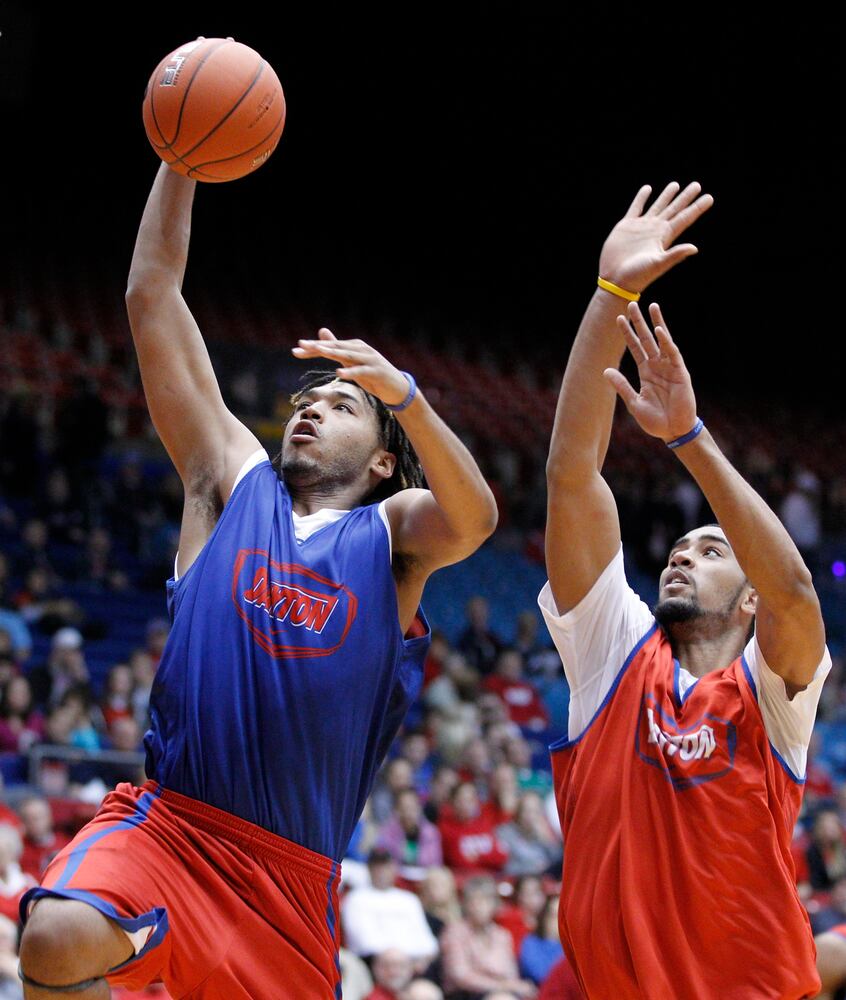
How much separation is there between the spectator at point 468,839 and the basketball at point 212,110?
7345 mm

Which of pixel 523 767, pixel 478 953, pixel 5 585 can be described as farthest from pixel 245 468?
pixel 5 585

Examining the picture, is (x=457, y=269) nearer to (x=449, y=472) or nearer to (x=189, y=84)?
(x=189, y=84)

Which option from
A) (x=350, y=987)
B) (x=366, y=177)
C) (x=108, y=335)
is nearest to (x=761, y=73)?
(x=366, y=177)

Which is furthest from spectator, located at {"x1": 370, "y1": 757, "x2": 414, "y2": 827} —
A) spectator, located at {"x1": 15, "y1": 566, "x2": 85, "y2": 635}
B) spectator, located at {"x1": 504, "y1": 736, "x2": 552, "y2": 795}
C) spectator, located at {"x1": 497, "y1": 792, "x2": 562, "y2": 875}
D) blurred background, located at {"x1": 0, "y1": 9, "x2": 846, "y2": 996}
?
spectator, located at {"x1": 15, "y1": 566, "x2": 85, "y2": 635}

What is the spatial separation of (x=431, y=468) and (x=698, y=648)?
118cm

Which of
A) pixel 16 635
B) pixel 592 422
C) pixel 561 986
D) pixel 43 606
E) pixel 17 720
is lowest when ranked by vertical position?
pixel 561 986

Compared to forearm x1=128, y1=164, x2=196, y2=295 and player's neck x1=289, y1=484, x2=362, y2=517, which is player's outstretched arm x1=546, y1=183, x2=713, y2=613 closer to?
player's neck x1=289, y1=484, x2=362, y2=517

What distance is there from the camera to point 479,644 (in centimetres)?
1431

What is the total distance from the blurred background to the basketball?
880 centimetres

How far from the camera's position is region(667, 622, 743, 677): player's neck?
4.30m

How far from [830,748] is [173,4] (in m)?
14.9

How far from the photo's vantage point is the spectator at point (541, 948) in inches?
361

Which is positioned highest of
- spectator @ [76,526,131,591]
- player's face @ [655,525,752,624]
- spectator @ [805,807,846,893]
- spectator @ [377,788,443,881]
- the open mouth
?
spectator @ [76,526,131,591]

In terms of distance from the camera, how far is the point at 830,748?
50.5 ft
